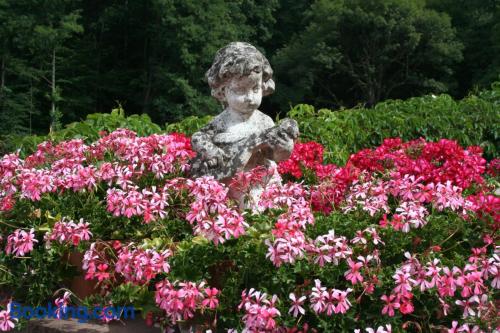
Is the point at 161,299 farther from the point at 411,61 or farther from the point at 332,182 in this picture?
the point at 411,61

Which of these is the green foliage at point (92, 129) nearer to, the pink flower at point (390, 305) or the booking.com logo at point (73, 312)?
the booking.com logo at point (73, 312)

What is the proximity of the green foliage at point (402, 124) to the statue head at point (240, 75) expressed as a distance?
81.2 inches

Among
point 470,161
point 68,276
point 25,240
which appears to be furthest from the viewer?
point 470,161

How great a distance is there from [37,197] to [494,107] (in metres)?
5.03

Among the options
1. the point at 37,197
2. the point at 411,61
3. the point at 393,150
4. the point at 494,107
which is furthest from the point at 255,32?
the point at 37,197

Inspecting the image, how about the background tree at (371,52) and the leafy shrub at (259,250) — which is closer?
the leafy shrub at (259,250)

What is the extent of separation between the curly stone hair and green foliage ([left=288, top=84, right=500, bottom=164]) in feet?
6.72

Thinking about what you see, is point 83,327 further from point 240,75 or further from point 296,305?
point 240,75

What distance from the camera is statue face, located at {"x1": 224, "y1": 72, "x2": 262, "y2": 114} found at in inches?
125

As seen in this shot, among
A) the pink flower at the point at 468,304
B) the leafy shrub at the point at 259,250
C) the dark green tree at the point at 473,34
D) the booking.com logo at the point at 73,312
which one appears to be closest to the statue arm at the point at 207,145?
the leafy shrub at the point at 259,250

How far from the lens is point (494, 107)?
20.8 ft

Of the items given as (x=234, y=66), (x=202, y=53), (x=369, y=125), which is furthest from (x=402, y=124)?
(x=202, y=53)

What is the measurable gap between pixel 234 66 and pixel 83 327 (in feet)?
4.90

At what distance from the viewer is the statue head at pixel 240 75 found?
314 cm
